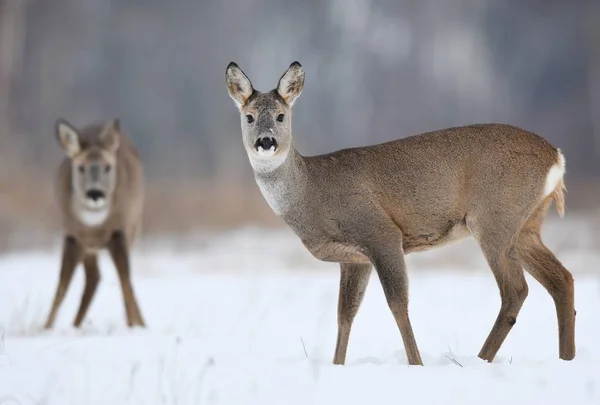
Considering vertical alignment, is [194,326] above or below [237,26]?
below

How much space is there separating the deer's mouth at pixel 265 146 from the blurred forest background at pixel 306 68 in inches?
762

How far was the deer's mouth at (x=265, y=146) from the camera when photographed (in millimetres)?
6359

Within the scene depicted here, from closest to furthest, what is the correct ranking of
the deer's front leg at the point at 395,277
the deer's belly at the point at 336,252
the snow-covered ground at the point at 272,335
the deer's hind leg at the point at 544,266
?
1. the snow-covered ground at the point at 272,335
2. the deer's front leg at the point at 395,277
3. the deer's belly at the point at 336,252
4. the deer's hind leg at the point at 544,266

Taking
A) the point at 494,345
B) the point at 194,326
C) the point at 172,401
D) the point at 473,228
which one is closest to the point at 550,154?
the point at 473,228

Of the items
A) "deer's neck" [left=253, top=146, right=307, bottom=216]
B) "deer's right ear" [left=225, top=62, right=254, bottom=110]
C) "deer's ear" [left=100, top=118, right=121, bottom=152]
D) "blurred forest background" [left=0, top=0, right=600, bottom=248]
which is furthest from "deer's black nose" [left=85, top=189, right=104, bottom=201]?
"blurred forest background" [left=0, top=0, right=600, bottom=248]

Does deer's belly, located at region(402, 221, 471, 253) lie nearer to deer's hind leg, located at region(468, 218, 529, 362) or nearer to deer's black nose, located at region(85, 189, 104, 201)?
deer's hind leg, located at region(468, 218, 529, 362)

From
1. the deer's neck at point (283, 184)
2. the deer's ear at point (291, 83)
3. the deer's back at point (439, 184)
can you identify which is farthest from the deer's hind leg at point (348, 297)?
the deer's ear at point (291, 83)

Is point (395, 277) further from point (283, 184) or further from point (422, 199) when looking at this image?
point (283, 184)

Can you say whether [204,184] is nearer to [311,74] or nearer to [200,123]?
[200,123]

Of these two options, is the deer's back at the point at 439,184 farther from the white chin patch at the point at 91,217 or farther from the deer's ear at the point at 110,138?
the deer's ear at the point at 110,138

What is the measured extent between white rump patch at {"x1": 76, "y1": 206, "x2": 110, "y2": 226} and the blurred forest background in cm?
1546

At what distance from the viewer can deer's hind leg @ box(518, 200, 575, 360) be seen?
262 inches

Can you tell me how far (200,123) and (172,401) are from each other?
80.0 ft

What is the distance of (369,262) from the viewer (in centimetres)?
669
